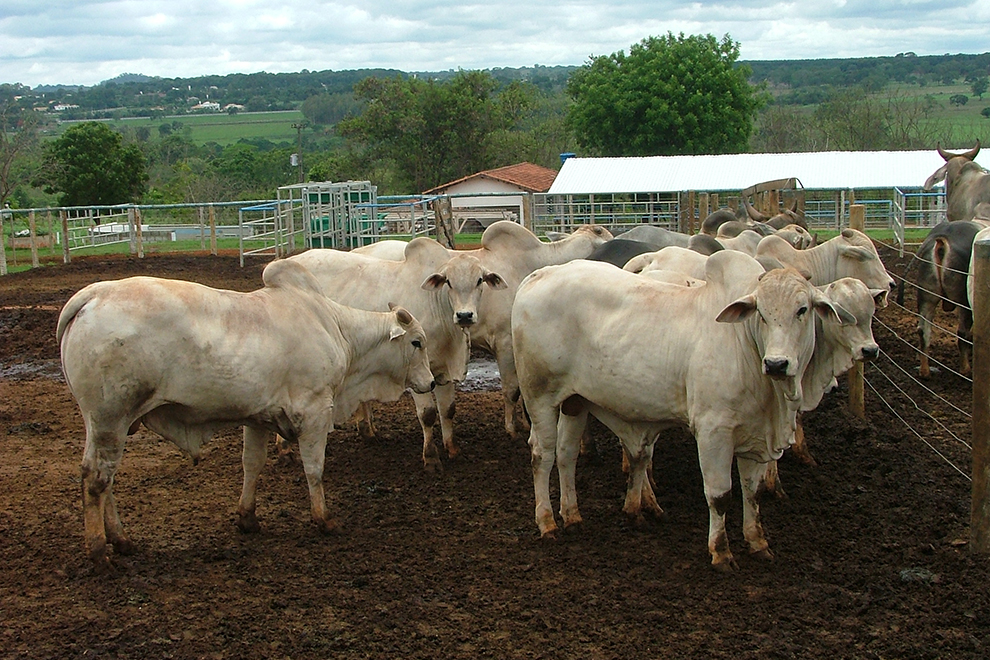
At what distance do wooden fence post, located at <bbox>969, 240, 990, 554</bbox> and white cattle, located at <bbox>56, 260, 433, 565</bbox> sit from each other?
3440 millimetres

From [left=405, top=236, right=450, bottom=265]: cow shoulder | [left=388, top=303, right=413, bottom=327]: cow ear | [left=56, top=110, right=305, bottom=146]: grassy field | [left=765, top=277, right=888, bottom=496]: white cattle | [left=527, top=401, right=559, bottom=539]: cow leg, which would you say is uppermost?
[left=56, top=110, right=305, bottom=146]: grassy field

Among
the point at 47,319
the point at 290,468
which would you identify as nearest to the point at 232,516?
the point at 290,468

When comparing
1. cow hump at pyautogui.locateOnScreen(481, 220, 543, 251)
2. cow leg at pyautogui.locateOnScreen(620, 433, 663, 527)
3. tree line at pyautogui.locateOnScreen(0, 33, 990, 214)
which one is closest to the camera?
cow leg at pyautogui.locateOnScreen(620, 433, 663, 527)

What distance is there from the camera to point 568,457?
6363 mm

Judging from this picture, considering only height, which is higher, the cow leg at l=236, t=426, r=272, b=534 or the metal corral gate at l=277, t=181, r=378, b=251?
the metal corral gate at l=277, t=181, r=378, b=251

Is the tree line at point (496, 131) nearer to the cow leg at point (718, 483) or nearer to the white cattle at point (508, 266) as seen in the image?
the white cattle at point (508, 266)

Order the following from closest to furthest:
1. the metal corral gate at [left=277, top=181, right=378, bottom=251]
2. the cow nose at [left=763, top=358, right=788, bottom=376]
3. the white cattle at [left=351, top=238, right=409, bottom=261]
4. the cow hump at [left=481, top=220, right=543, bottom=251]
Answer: the cow nose at [left=763, top=358, right=788, bottom=376], the cow hump at [left=481, top=220, right=543, bottom=251], the white cattle at [left=351, top=238, right=409, bottom=261], the metal corral gate at [left=277, top=181, right=378, bottom=251]

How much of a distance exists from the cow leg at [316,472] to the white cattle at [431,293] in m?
1.49

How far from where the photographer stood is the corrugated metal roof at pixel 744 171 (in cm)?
3441

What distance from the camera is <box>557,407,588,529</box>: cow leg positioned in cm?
634

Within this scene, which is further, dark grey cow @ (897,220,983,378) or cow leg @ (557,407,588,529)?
dark grey cow @ (897,220,983,378)

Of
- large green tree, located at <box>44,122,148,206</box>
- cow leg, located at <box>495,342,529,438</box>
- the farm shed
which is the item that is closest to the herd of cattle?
cow leg, located at <box>495,342,529,438</box>

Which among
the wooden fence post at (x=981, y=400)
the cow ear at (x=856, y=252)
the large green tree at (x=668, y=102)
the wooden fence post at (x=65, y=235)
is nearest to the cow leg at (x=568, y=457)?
the wooden fence post at (x=981, y=400)

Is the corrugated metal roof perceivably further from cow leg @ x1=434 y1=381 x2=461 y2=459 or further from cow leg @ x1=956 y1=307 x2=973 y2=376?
cow leg @ x1=434 y1=381 x2=461 y2=459
